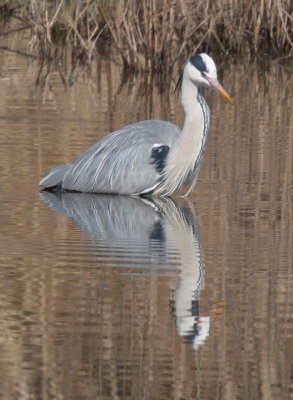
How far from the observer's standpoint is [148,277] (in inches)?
265

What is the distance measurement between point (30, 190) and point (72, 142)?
5.64 feet

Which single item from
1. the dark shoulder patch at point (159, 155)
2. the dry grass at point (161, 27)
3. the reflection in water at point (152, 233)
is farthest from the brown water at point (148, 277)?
the dry grass at point (161, 27)

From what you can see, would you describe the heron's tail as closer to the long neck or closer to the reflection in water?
the reflection in water

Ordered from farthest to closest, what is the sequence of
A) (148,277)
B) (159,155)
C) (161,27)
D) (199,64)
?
(161,27) < (159,155) < (199,64) < (148,277)

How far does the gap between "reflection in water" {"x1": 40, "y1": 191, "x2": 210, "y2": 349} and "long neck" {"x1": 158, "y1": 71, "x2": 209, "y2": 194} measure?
0.19 meters

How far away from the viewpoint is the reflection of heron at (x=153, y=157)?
941 cm

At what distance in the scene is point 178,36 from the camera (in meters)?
16.6

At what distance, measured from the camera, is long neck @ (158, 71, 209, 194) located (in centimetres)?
940

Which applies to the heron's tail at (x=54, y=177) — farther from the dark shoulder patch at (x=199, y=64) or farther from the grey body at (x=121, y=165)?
the dark shoulder patch at (x=199, y=64)

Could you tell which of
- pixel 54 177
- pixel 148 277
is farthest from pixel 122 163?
pixel 148 277

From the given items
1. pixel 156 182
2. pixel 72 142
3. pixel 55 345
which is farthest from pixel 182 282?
pixel 72 142

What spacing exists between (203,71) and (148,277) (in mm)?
2957

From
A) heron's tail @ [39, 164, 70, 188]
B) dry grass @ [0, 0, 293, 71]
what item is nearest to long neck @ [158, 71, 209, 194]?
heron's tail @ [39, 164, 70, 188]

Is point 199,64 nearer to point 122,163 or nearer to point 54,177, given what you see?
point 122,163
